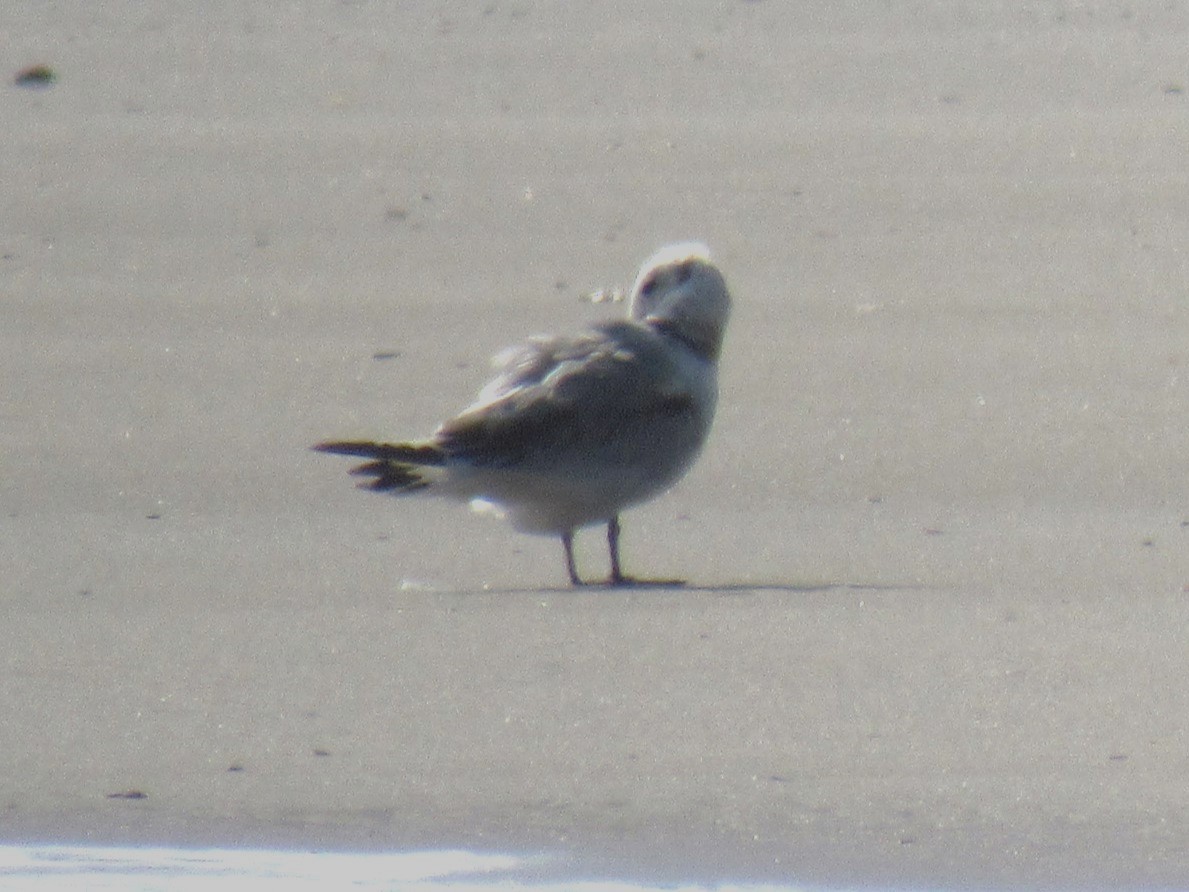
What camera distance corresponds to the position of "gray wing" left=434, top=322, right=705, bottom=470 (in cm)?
578

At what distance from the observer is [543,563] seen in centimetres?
602

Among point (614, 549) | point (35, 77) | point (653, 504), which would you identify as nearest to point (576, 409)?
point (614, 549)

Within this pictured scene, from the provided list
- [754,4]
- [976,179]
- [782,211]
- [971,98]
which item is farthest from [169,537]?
[754,4]

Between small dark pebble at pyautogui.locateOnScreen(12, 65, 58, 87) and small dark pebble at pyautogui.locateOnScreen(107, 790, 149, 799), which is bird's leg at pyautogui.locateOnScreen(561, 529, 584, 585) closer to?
small dark pebble at pyautogui.locateOnScreen(107, 790, 149, 799)

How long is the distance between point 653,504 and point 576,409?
748mm

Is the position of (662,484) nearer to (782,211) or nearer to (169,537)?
(169,537)

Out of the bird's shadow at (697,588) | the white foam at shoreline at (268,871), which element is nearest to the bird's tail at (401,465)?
the bird's shadow at (697,588)

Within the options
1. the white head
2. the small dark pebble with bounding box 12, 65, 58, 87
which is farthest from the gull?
the small dark pebble with bounding box 12, 65, 58, 87

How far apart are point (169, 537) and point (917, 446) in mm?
1812

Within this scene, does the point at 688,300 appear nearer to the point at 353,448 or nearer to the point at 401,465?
the point at 401,465

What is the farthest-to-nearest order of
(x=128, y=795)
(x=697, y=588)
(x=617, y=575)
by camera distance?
(x=617, y=575)
(x=697, y=588)
(x=128, y=795)

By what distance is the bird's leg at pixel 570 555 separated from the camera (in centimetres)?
571

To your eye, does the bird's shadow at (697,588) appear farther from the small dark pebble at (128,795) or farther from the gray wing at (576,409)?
the small dark pebble at (128,795)

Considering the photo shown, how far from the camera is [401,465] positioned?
18.9 feet
